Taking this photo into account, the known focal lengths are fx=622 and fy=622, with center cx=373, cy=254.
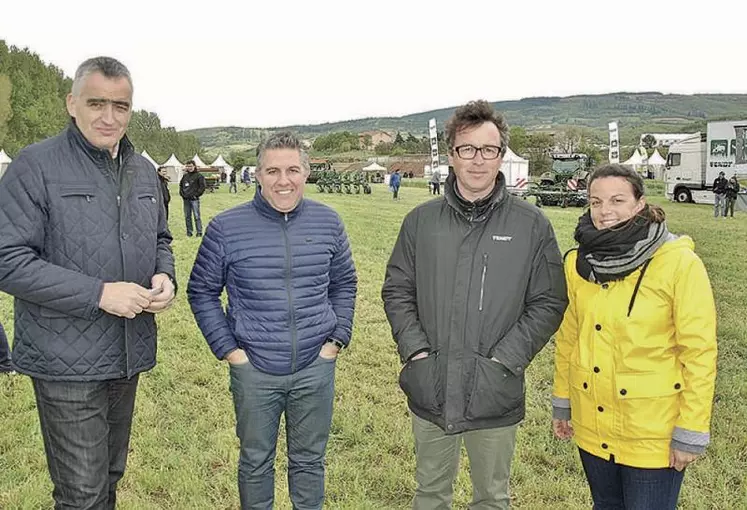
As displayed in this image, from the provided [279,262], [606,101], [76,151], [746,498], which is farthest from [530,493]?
[606,101]

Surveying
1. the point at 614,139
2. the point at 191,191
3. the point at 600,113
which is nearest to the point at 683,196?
the point at 614,139

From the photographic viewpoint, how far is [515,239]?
247 cm

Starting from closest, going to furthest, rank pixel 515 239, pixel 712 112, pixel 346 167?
pixel 515 239 → pixel 346 167 → pixel 712 112

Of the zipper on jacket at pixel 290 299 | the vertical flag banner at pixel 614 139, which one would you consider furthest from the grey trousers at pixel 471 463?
the vertical flag banner at pixel 614 139

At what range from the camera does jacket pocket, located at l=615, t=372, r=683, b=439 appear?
7.44 ft

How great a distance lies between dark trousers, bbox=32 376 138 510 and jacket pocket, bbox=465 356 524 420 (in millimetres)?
1433

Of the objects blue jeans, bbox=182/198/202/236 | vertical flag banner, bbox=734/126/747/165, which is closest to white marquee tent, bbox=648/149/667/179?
vertical flag banner, bbox=734/126/747/165

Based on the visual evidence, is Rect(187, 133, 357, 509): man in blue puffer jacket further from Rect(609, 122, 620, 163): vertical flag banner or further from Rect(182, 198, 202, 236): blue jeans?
Rect(609, 122, 620, 163): vertical flag banner

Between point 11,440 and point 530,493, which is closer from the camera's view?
point 530,493

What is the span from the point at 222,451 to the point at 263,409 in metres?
1.48

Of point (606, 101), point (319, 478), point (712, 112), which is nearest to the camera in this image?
point (319, 478)

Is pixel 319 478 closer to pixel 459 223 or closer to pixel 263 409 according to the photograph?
pixel 263 409

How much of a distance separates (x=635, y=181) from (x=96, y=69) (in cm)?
206

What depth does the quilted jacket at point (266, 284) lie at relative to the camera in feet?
8.80
